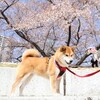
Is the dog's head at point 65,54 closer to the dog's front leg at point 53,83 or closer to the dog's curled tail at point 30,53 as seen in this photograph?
the dog's front leg at point 53,83

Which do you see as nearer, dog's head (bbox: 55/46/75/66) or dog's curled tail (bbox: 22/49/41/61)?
dog's head (bbox: 55/46/75/66)

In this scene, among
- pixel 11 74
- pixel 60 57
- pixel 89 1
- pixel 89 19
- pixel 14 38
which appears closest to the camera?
pixel 60 57

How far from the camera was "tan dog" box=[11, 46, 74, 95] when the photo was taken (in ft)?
19.9

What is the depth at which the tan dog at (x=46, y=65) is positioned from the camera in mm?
6066

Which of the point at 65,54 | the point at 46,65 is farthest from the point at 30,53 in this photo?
the point at 65,54

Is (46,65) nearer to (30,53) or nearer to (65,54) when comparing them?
(65,54)

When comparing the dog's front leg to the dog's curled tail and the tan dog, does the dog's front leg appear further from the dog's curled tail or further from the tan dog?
the dog's curled tail

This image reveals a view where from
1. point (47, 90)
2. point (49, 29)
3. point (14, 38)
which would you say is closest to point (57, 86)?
point (47, 90)

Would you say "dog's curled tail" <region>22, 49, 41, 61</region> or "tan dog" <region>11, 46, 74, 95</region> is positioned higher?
"dog's curled tail" <region>22, 49, 41, 61</region>

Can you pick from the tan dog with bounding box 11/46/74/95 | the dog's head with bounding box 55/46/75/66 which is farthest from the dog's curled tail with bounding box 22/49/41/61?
the dog's head with bounding box 55/46/75/66

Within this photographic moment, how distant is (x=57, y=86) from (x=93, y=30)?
49.2 feet

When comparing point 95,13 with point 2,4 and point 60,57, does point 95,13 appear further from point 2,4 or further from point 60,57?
point 60,57

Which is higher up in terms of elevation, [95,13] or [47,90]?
[95,13]

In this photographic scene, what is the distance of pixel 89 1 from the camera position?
18578mm
